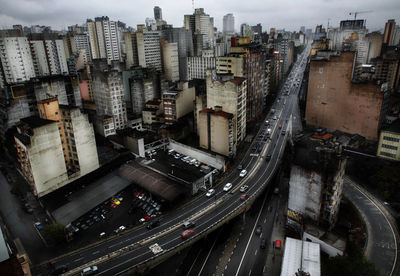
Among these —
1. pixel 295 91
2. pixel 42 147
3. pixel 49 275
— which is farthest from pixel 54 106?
pixel 295 91

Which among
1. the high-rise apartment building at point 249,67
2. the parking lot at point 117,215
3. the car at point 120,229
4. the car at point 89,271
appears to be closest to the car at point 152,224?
the parking lot at point 117,215

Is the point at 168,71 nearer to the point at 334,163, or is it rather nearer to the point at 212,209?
the point at 212,209

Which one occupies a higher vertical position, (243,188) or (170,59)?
(170,59)

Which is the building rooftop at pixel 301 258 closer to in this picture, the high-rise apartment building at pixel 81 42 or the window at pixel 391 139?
the window at pixel 391 139

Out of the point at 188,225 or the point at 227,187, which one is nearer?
the point at 188,225

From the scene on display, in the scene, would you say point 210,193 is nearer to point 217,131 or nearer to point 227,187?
point 227,187

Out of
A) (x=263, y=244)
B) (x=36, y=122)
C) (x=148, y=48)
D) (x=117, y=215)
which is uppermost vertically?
(x=148, y=48)

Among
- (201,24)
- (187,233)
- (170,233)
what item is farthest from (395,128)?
(201,24)
